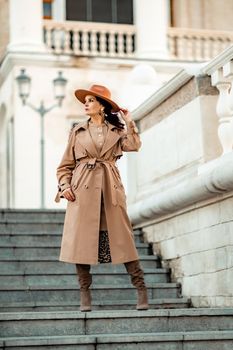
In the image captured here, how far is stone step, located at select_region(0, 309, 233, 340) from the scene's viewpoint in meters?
8.77

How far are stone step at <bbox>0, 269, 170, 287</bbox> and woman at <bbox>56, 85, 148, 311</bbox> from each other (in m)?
1.99

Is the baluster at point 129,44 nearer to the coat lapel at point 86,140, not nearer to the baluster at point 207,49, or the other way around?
the baluster at point 207,49

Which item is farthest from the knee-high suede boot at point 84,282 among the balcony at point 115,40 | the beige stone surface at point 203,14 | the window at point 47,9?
the beige stone surface at point 203,14

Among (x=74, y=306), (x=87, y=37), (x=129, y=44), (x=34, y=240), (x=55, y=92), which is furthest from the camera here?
(x=129, y=44)

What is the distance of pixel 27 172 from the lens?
25422 mm

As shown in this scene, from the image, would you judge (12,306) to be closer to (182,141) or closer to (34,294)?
(34,294)

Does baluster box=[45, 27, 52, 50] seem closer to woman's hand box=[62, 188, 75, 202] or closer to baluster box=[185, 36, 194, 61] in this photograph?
baluster box=[185, 36, 194, 61]

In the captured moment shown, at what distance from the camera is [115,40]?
27312 mm

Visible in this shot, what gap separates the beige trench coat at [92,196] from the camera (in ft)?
30.2

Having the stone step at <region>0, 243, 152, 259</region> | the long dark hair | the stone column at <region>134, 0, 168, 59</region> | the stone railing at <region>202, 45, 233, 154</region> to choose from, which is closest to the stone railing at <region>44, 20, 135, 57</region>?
the stone column at <region>134, 0, 168, 59</region>

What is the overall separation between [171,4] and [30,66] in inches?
219

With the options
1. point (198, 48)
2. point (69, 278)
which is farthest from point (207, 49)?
point (69, 278)

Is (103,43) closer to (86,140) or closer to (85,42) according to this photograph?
(85,42)

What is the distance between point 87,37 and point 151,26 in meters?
1.71
